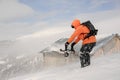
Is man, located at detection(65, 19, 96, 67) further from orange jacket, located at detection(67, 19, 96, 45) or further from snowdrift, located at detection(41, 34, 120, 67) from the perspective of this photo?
snowdrift, located at detection(41, 34, 120, 67)

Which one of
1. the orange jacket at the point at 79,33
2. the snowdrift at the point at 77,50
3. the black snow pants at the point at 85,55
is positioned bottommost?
the black snow pants at the point at 85,55

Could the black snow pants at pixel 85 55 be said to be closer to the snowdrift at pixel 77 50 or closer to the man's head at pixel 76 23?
the man's head at pixel 76 23

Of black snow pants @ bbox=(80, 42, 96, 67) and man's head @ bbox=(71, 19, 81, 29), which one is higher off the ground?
man's head @ bbox=(71, 19, 81, 29)

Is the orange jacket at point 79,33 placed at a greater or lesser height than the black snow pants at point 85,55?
greater

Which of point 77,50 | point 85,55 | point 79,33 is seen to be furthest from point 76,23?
point 77,50

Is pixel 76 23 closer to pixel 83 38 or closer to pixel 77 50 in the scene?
pixel 83 38

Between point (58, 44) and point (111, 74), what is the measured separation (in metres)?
36.6

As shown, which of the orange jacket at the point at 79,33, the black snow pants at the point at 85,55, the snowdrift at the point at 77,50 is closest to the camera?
the orange jacket at the point at 79,33

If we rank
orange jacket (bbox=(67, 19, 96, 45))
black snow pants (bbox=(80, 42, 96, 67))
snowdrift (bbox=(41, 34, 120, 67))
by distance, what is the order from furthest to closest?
snowdrift (bbox=(41, 34, 120, 67)), black snow pants (bbox=(80, 42, 96, 67)), orange jacket (bbox=(67, 19, 96, 45))

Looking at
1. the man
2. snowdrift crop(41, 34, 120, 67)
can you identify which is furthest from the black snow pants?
snowdrift crop(41, 34, 120, 67)

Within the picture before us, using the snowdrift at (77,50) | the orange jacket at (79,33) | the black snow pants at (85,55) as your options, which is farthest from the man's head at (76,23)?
the snowdrift at (77,50)

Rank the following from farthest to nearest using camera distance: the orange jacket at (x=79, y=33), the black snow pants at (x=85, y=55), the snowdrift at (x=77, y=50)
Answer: the snowdrift at (x=77, y=50), the black snow pants at (x=85, y=55), the orange jacket at (x=79, y=33)

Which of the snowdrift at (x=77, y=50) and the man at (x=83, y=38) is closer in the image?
the man at (x=83, y=38)

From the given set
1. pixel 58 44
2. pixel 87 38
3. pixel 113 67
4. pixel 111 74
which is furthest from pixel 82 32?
pixel 58 44
